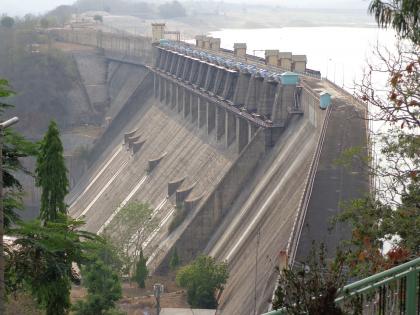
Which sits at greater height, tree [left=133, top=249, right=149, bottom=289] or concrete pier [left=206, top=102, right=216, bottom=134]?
concrete pier [left=206, top=102, right=216, bottom=134]

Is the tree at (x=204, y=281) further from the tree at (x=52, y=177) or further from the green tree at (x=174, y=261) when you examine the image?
the tree at (x=52, y=177)

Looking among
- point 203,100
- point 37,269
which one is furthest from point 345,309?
point 203,100

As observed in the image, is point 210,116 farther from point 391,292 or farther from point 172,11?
point 172,11

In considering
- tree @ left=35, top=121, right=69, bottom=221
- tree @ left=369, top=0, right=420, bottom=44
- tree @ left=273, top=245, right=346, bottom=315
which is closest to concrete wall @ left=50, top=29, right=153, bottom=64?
tree @ left=35, top=121, right=69, bottom=221

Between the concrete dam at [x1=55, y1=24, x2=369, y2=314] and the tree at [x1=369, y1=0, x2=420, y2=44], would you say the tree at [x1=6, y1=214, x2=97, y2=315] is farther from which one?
the tree at [x1=369, y1=0, x2=420, y2=44]

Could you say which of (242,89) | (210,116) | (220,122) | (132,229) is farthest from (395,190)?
(210,116)

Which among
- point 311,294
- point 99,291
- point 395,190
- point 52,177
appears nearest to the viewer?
point 311,294

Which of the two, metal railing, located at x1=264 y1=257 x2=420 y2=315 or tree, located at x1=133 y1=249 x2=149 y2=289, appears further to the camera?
tree, located at x1=133 y1=249 x2=149 y2=289

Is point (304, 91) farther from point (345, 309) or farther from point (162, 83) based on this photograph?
point (345, 309)
